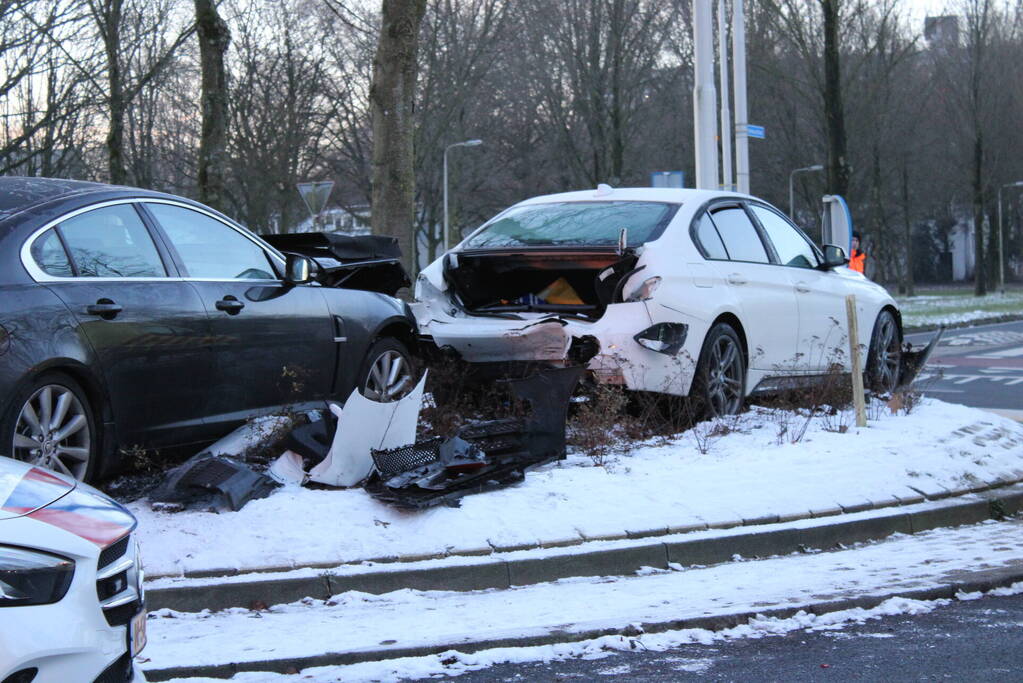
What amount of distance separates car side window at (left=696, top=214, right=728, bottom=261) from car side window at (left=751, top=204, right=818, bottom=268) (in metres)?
1.00

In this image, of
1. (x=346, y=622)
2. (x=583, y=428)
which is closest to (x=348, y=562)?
(x=346, y=622)

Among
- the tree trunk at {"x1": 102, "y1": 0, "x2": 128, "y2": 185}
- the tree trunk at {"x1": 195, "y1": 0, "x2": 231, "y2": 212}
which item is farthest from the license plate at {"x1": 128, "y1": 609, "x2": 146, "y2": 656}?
the tree trunk at {"x1": 102, "y1": 0, "x2": 128, "y2": 185}

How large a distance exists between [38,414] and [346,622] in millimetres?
1661

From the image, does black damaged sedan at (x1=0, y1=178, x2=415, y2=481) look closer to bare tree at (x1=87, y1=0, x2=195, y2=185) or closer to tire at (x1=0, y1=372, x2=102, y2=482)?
tire at (x1=0, y1=372, x2=102, y2=482)

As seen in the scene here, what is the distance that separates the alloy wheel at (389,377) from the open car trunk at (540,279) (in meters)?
0.64

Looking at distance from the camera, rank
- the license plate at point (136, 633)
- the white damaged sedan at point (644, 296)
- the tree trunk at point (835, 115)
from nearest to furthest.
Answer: the license plate at point (136, 633) < the white damaged sedan at point (644, 296) < the tree trunk at point (835, 115)

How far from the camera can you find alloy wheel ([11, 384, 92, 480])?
5191 mm

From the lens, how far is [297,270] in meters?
7.18

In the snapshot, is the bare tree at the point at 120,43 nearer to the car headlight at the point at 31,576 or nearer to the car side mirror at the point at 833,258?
the car side mirror at the point at 833,258

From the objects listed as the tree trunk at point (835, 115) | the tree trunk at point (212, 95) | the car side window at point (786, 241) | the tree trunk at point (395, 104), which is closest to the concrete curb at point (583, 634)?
the car side window at point (786, 241)

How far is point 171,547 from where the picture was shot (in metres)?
5.43

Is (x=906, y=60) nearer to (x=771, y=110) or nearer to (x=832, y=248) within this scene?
(x=771, y=110)

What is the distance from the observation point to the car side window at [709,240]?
849 cm

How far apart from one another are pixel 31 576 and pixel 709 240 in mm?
6435
